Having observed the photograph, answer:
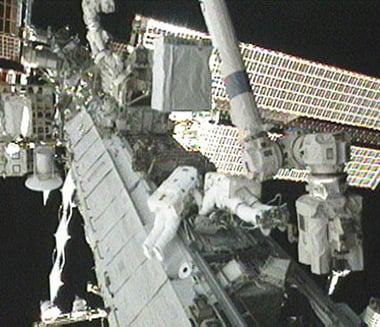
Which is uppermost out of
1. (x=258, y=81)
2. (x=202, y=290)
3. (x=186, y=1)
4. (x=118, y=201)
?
(x=186, y=1)

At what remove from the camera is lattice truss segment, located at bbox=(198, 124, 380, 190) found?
422 inches

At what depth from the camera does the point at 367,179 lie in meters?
13.6

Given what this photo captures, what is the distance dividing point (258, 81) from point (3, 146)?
630cm

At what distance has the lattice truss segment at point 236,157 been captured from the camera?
35.1 ft

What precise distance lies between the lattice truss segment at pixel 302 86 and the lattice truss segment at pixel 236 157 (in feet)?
2.89

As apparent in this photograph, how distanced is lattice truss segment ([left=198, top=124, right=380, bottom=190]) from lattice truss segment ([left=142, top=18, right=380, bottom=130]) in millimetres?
882

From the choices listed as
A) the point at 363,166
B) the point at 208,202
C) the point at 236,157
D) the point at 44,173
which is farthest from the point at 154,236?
the point at 363,166

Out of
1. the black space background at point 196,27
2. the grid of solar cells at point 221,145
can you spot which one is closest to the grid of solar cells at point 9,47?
the black space background at point 196,27

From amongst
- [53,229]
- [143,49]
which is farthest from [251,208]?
[53,229]

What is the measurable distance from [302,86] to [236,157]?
2.65 m

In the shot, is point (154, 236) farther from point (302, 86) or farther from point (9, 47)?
point (302, 86)

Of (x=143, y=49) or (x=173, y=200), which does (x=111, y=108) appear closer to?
(x=143, y=49)

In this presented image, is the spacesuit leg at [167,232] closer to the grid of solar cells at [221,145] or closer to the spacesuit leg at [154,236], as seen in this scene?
the spacesuit leg at [154,236]

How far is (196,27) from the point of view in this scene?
10219 mm
